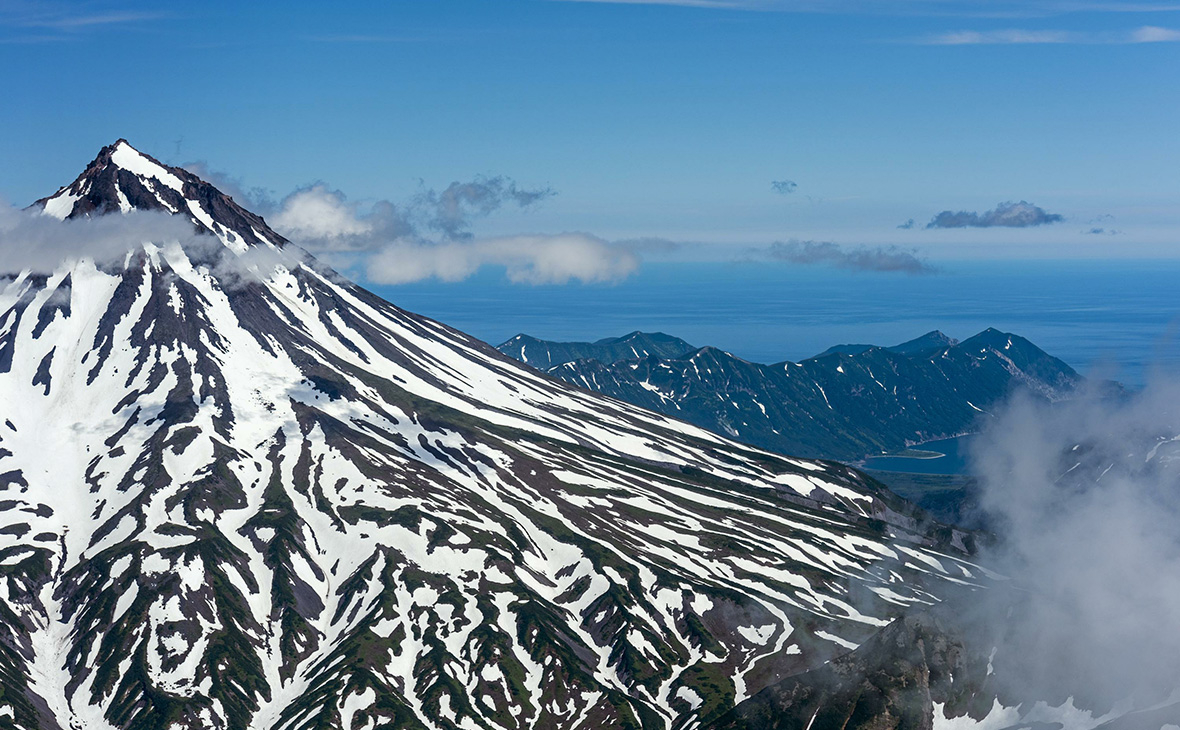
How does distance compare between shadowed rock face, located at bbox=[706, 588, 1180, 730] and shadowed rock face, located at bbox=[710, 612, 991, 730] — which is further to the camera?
shadowed rock face, located at bbox=[710, 612, 991, 730]

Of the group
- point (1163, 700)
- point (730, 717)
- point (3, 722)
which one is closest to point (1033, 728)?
point (1163, 700)

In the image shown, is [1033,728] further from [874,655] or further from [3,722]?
[3,722]

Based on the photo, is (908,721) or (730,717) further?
(730,717)

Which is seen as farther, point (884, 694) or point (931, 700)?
point (931, 700)

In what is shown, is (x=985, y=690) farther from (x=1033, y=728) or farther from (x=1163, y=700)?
(x=1163, y=700)

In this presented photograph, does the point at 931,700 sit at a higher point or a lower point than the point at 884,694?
lower

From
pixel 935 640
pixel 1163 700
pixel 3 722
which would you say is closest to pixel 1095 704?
pixel 1163 700

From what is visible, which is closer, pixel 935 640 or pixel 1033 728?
pixel 1033 728

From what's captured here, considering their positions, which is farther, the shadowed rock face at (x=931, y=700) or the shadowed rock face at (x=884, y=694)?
the shadowed rock face at (x=884, y=694)

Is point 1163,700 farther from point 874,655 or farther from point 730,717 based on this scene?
point 730,717
